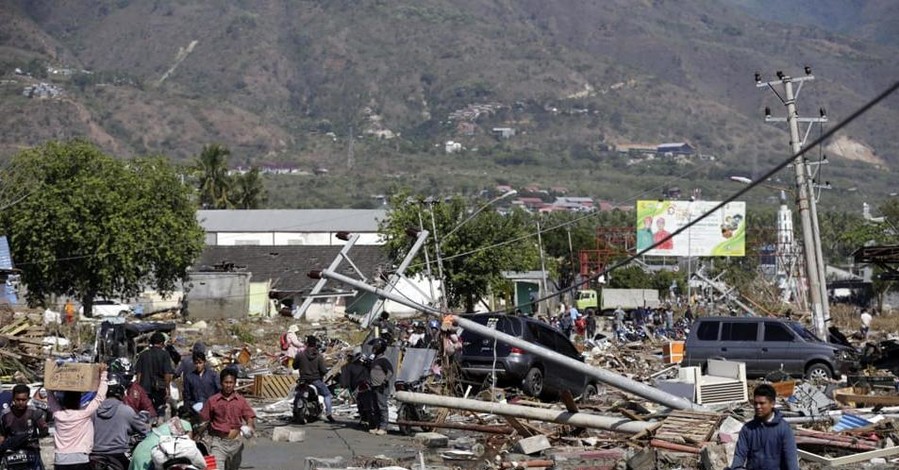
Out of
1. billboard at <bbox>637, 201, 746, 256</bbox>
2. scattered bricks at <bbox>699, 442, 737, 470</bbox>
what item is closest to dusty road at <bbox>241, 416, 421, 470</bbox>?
scattered bricks at <bbox>699, 442, 737, 470</bbox>

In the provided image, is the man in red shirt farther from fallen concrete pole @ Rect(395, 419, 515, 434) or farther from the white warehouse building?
the white warehouse building

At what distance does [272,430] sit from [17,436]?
7.86 m

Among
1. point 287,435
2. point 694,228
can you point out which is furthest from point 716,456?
point 694,228

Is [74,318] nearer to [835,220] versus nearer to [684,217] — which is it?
[684,217]

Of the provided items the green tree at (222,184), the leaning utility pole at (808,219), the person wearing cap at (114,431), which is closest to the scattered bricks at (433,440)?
the person wearing cap at (114,431)

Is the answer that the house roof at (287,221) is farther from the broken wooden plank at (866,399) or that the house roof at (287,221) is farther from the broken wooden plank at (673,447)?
the broken wooden plank at (673,447)

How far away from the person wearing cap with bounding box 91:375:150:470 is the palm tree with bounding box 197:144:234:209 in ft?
355

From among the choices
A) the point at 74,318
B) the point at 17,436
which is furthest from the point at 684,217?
the point at 17,436

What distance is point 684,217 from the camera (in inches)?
3430

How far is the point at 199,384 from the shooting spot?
1653cm

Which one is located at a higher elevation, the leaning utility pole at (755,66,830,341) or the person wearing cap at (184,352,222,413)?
the leaning utility pole at (755,66,830,341)

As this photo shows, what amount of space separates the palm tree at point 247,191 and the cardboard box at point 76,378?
405 ft

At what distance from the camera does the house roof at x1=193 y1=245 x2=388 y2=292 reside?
250ft

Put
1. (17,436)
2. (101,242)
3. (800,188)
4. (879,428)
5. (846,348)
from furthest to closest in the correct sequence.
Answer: (101,242) → (800,188) → (846,348) → (879,428) → (17,436)
